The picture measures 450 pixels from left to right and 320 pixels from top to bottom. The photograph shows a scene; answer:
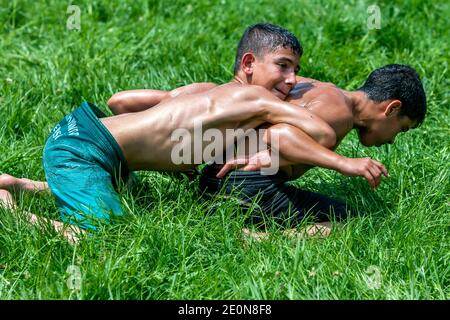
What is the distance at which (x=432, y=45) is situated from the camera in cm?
745

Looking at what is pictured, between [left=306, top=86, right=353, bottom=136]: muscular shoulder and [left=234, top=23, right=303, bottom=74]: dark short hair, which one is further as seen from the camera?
[left=234, top=23, right=303, bottom=74]: dark short hair

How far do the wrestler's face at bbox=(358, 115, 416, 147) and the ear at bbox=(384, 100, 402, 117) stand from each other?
26 millimetres

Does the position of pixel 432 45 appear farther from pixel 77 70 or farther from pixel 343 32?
pixel 77 70

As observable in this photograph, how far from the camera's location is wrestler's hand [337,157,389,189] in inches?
187

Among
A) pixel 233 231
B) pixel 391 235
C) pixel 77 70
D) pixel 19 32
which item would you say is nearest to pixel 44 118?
pixel 77 70

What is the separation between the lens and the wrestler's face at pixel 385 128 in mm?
5363

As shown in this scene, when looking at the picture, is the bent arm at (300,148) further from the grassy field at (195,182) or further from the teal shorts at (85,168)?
the teal shorts at (85,168)

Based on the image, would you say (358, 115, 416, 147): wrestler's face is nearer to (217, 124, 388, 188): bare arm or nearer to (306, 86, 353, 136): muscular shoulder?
(306, 86, 353, 136): muscular shoulder

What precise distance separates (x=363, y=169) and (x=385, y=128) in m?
0.67

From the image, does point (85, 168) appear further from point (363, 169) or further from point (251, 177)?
point (363, 169)

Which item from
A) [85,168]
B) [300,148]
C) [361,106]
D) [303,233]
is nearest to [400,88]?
[361,106]

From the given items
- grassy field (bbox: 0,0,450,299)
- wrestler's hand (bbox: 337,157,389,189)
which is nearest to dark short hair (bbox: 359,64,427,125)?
grassy field (bbox: 0,0,450,299)

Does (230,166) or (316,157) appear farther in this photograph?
(230,166)

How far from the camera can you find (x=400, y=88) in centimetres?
532
